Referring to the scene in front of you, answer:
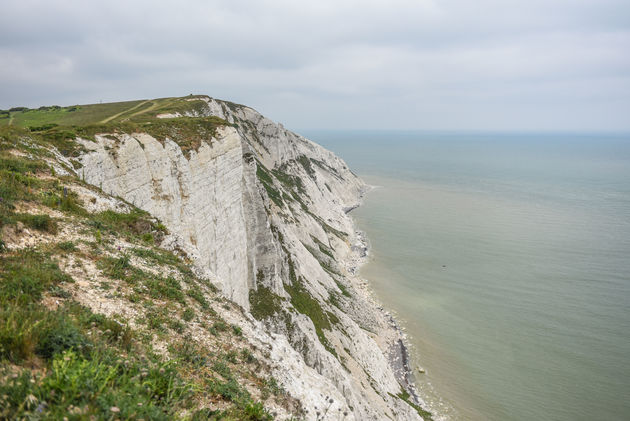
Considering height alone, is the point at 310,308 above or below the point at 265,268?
below

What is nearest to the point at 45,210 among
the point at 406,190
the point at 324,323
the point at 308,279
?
the point at 324,323

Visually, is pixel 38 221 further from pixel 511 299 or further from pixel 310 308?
pixel 511 299

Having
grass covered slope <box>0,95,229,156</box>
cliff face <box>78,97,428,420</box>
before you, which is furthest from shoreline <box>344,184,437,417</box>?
grass covered slope <box>0,95,229,156</box>

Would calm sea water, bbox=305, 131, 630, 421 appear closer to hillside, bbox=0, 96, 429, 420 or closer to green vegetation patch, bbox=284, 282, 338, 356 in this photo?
hillside, bbox=0, 96, 429, 420

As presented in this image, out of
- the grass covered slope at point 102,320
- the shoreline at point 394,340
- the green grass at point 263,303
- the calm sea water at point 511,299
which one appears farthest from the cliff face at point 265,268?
the calm sea water at point 511,299

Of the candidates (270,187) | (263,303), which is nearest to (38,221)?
(263,303)

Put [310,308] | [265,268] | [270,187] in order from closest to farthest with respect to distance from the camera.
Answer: [265,268]
[310,308]
[270,187]

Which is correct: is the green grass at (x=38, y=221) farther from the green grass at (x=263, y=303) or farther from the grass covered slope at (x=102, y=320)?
the green grass at (x=263, y=303)
